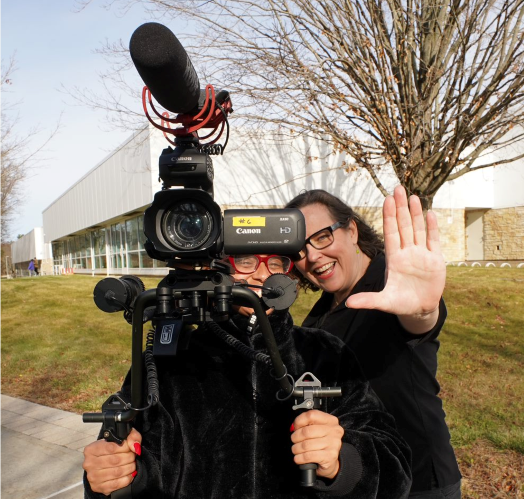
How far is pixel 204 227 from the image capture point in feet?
4.33

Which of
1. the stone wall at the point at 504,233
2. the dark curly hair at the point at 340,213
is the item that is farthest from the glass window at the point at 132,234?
the dark curly hair at the point at 340,213

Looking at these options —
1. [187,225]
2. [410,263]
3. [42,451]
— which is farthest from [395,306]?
[42,451]

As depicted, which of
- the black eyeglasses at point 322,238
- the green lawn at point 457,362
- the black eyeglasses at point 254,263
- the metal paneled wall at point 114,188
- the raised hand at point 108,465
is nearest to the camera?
the raised hand at point 108,465

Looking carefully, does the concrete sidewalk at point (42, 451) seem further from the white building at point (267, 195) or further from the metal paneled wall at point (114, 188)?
the white building at point (267, 195)

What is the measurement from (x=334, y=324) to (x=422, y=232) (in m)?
0.81

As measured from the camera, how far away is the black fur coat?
167 centimetres

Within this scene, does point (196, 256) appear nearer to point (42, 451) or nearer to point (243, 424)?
point (243, 424)

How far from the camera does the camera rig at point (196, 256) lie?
4.30 feet

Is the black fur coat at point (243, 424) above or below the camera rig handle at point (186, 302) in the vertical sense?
below

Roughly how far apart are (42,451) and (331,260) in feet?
12.1

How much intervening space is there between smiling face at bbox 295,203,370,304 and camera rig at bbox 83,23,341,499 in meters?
1.10

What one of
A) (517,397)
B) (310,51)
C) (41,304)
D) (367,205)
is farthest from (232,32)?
(367,205)

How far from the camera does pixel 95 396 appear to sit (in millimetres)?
6277

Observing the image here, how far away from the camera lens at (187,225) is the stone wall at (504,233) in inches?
838
